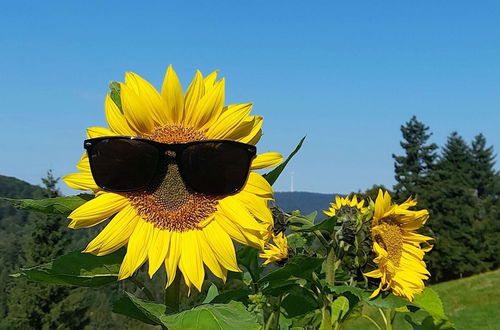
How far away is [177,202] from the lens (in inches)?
35.7

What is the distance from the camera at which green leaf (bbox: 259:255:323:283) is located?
0.99 metres

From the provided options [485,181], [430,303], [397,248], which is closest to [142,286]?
[397,248]

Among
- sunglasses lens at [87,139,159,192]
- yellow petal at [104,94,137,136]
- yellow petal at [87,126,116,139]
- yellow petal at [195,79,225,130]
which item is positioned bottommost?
sunglasses lens at [87,139,159,192]

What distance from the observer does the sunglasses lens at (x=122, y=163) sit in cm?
87

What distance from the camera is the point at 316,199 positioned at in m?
188

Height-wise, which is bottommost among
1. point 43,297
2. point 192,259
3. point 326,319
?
point 43,297

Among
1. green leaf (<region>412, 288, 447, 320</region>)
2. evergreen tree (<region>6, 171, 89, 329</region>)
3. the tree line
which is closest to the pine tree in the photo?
the tree line

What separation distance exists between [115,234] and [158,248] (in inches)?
2.6

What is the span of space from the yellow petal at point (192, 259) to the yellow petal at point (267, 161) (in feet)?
0.45

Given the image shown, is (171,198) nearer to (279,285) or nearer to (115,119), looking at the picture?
(115,119)

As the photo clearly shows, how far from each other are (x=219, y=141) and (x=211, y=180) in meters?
0.06

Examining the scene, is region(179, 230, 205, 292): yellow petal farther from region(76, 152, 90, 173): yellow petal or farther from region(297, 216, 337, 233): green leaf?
region(297, 216, 337, 233): green leaf

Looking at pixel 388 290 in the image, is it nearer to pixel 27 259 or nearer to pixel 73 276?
pixel 73 276

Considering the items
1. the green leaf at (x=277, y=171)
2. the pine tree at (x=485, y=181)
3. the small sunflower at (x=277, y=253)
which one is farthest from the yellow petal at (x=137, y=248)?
the pine tree at (x=485, y=181)
